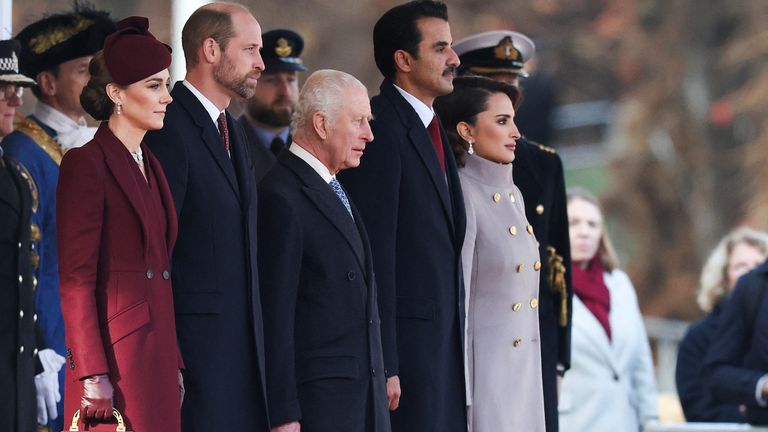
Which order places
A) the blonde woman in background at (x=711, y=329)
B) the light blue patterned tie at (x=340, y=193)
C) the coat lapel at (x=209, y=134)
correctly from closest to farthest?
1. the coat lapel at (x=209, y=134)
2. the light blue patterned tie at (x=340, y=193)
3. the blonde woman in background at (x=711, y=329)

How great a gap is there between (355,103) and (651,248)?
46.9ft

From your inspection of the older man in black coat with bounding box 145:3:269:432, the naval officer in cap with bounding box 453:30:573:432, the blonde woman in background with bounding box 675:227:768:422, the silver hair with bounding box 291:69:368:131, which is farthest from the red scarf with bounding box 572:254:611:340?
the older man in black coat with bounding box 145:3:269:432

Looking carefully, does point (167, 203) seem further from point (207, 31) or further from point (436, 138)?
point (436, 138)

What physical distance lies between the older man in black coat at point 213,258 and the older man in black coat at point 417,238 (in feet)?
2.36

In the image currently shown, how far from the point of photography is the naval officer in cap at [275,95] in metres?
8.75

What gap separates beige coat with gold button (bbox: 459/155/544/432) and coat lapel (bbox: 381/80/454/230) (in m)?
0.25

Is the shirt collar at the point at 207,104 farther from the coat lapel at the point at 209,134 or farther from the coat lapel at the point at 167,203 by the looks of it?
the coat lapel at the point at 167,203

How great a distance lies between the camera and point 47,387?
7148 millimetres

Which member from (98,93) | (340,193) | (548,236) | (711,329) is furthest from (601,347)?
(98,93)

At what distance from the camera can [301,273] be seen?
265 inches

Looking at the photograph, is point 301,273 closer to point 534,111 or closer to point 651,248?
point 534,111

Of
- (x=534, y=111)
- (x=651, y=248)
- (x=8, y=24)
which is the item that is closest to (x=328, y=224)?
(x=8, y=24)

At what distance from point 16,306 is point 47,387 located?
0.60m

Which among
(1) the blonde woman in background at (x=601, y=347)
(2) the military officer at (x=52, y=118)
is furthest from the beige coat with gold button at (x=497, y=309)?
(1) the blonde woman in background at (x=601, y=347)
